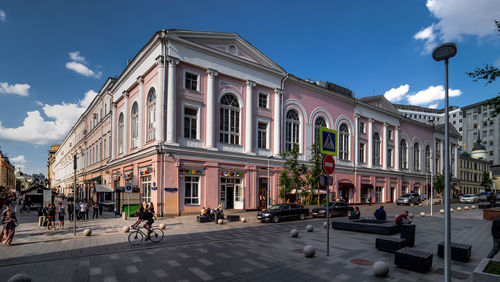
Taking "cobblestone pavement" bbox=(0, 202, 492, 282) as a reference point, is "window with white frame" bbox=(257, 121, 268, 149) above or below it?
above

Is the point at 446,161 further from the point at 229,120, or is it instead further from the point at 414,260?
the point at 229,120

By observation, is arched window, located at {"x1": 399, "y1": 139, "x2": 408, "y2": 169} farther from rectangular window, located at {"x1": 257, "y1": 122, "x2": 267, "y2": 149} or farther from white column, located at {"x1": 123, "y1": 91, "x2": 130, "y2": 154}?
white column, located at {"x1": 123, "y1": 91, "x2": 130, "y2": 154}

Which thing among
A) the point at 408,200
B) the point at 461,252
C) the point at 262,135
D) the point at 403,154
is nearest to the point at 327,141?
the point at 461,252

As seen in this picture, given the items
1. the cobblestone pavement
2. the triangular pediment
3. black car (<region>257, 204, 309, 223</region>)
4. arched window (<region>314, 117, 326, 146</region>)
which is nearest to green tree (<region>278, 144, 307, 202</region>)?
black car (<region>257, 204, 309, 223</region>)

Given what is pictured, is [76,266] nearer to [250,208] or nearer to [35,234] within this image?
[35,234]

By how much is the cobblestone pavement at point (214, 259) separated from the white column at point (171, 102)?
11.3 meters

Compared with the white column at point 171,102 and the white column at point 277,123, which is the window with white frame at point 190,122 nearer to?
the white column at point 171,102

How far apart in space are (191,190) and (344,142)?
25251 mm

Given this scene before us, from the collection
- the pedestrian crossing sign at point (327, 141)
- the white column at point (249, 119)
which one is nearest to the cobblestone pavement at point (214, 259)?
the pedestrian crossing sign at point (327, 141)

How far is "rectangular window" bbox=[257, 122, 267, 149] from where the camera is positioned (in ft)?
105

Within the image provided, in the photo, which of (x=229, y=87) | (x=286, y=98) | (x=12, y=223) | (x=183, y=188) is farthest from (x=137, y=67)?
(x=12, y=223)

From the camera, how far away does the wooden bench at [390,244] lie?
1110 cm

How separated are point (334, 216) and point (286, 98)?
49.3ft

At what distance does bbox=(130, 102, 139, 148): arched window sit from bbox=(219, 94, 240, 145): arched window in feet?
33.5
